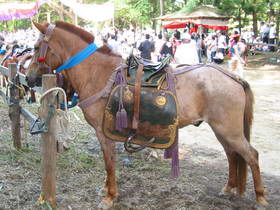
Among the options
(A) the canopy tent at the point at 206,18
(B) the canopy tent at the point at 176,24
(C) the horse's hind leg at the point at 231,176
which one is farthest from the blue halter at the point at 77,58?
(B) the canopy tent at the point at 176,24

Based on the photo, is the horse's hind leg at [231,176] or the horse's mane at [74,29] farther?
the horse's hind leg at [231,176]

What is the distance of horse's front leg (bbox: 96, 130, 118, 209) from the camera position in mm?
3855

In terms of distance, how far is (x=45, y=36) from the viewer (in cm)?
370

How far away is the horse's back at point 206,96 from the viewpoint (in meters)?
3.82

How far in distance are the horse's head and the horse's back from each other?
1.38 metres

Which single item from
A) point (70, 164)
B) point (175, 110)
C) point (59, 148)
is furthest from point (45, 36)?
point (70, 164)

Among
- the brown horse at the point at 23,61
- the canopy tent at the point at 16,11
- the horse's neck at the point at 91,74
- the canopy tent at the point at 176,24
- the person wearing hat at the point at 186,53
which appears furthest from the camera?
the canopy tent at the point at 176,24

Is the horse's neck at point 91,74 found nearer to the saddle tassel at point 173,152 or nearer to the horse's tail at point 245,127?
the saddle tassel at point 173,152

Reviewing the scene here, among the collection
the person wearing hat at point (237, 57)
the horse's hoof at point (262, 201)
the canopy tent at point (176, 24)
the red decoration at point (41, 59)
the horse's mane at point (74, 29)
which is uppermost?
the canopy tent at point (176, 24)

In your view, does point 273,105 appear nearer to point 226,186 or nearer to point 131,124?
point 226,186

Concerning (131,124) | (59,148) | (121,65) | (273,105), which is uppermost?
(121,65)

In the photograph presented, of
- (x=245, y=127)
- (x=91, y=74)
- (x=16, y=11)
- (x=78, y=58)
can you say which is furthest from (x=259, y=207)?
(x=16, y=11)

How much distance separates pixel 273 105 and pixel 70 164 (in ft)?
22.1

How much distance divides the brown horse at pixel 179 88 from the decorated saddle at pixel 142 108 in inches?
4.7
